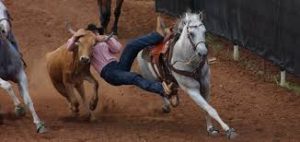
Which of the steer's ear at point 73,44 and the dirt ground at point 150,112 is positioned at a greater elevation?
the steer's ear at point 73,44

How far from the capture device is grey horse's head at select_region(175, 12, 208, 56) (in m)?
9.12

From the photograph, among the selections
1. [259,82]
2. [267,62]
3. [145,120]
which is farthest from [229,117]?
[267,62]

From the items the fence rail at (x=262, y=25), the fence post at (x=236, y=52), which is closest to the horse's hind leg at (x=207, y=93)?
the fence rail at (x=262, y=25)

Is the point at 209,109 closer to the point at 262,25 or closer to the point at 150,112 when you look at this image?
the point at 150,112

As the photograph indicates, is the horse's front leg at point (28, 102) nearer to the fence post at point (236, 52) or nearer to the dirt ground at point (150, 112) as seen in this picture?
the dirt ground at point (150, 112)

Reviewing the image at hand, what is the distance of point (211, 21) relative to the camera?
15703mm

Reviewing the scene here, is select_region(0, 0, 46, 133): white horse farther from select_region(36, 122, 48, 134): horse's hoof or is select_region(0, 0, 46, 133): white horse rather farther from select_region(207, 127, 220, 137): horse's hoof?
select_region(207, 127, 220, 137): horse's hoof

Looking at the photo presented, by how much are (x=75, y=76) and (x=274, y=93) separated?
3.76m

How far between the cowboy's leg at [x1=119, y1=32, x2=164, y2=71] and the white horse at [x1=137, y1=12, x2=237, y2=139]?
427 mm

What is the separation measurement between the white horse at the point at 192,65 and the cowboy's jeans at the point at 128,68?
38 centimetres

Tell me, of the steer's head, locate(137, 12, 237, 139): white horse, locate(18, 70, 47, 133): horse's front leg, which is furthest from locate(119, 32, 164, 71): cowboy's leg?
locate(18, 70, 47, 133): horse's front leg

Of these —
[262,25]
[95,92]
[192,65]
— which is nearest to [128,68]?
[95,92]

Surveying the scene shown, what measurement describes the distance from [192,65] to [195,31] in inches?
23.8

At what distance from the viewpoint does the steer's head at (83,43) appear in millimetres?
10031
